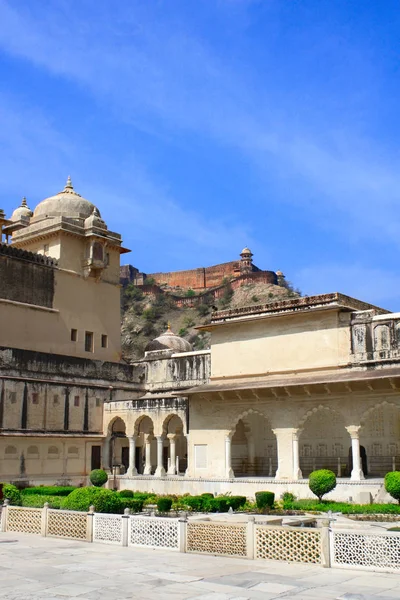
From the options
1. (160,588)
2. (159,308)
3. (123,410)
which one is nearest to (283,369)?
(123,410)

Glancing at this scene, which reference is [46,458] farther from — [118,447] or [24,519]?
[24,519]

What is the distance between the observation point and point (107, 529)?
12438mm

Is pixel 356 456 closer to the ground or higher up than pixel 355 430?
closer to the ground

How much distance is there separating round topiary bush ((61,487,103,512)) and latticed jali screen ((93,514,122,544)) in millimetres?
1606

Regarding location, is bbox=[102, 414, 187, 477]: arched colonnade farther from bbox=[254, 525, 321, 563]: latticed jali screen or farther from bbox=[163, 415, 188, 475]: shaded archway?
bbox=[254, 525, 321, 563]: latticed jali screen

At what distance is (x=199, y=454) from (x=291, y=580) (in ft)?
49.6

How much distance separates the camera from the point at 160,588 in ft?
27.7

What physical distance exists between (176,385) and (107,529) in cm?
1819

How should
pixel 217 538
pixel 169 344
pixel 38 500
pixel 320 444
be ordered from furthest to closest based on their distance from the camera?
pixel 169 344
pixel 320 444
pixel 38 500
pixel 217 538

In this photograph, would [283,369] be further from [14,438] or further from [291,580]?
[291,580]

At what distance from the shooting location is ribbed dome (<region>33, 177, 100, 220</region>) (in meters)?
32.2

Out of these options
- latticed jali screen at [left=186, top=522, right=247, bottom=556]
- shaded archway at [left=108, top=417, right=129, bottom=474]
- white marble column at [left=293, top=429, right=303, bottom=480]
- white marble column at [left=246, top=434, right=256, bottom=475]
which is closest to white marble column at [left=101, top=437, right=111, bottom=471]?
shaded archway at [left=108, top=417, right=129, bottom=474]

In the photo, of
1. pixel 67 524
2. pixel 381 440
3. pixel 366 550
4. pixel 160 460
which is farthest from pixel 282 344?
pixel 366 550

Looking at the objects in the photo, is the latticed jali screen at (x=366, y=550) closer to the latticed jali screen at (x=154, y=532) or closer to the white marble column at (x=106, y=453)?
the latticed jali screen at (x=154, y=532)
